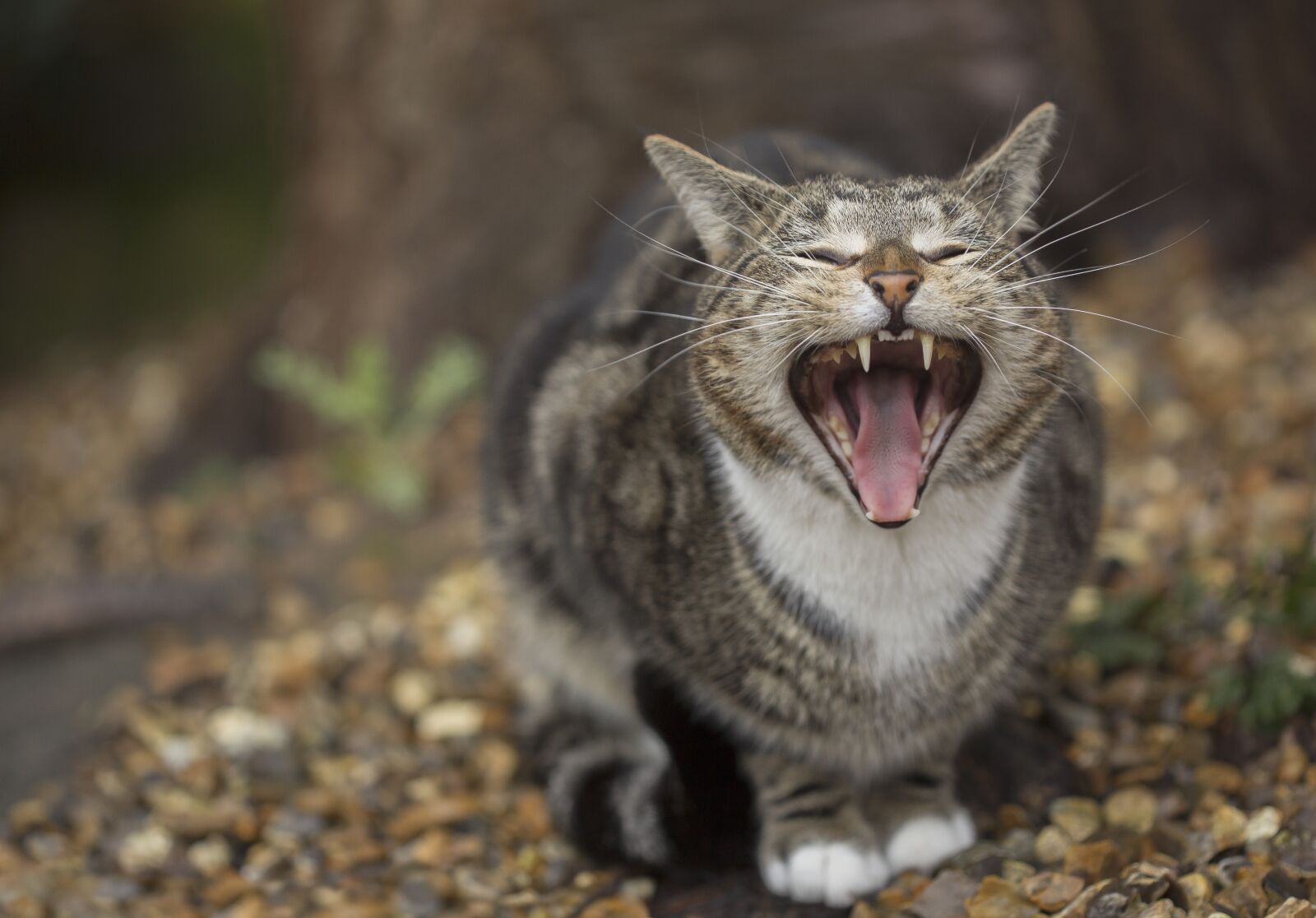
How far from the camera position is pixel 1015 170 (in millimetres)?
2121

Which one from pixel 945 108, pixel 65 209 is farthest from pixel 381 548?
pixel 65 209

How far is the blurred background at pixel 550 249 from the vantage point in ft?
12.1

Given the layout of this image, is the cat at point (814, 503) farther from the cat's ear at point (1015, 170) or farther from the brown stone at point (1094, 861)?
the brown stone at point (1094, 861)

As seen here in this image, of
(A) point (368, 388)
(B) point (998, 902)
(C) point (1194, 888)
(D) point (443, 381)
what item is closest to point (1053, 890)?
(B) point (998, 902)

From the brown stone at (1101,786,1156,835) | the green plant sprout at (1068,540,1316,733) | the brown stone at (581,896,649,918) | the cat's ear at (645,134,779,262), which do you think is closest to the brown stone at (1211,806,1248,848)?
the brown stone at (1101,786,1156,835)

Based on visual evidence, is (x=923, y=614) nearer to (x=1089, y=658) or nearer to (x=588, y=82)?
(x=1089, y=658)

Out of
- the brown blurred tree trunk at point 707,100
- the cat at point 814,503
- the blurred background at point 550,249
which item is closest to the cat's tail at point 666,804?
the cat at point 814,503

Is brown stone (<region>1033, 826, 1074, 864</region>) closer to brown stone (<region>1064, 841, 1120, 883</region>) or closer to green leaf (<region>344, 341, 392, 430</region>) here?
brown stone (<region>1064, 841, 1120, 883</region>)

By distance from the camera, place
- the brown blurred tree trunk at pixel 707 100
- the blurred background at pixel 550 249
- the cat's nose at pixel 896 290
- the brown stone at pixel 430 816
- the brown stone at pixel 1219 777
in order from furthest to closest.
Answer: the brown blurred tree trunk at pixel 707 100
the blurred background at pixel 550 249
the brown stone at pixel 430 816
the brown stone at pixel 1219 777
the cat's nose at pixel 896 290

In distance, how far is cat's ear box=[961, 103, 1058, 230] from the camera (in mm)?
2090

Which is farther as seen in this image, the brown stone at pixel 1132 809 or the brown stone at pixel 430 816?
the brown stone at pixel 430 816

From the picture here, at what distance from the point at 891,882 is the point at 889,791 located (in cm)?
19

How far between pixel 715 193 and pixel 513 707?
5.00 ft

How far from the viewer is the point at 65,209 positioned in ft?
25.0
